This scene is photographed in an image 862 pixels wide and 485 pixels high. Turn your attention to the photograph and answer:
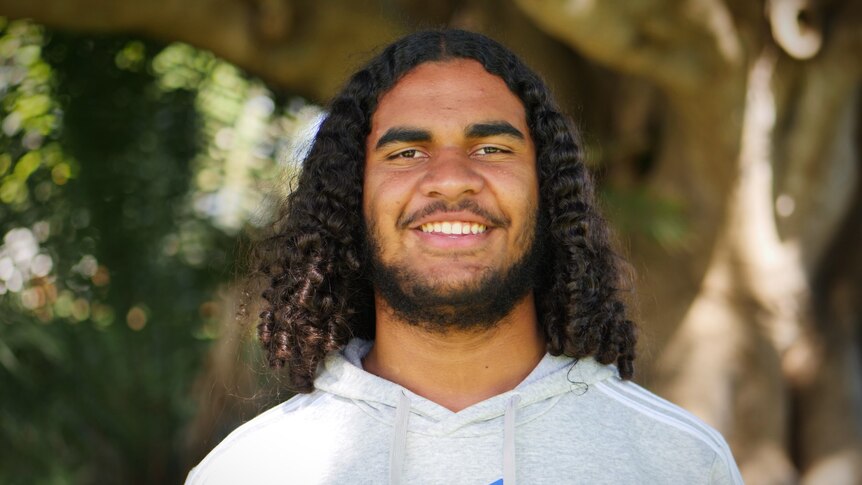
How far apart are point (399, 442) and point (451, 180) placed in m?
0.70

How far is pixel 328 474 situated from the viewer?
8.62 feet

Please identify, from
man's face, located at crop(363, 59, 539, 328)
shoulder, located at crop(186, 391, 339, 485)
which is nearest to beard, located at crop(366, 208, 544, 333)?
man's face, located at crop(363, 59, 539, 328)

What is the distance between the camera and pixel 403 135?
2916 millimetres

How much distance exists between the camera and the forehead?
293 cm

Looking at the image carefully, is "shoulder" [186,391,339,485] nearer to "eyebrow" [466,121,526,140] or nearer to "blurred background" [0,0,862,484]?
"eyebrow" [466,121,526,140]

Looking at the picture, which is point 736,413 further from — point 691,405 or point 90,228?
point 90,228

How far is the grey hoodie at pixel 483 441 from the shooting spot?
2.60m

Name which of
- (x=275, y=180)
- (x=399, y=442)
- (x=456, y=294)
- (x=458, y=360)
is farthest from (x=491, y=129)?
(x=275, y=180)

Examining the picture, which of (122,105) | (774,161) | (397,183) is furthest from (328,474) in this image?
(122,105)

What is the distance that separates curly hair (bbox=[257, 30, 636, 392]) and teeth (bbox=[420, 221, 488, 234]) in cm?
32

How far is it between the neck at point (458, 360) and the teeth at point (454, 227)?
27 cm

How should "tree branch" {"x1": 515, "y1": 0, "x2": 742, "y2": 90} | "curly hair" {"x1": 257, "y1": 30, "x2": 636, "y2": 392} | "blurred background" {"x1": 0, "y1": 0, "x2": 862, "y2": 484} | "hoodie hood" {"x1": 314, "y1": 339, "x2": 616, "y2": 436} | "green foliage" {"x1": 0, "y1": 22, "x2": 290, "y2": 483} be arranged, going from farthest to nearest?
"green foliage" {"x1": 0, "y1": 22, "x2": 290, "y2": 483} → "blurred background" {"x1": 0, "y1": 0, "x2": 862, "y2": 484} → "tree branch" {"x1": 515, "y1": 0, "x2": 742, "y2": 90} → "curly hair" {"x1": 257, "y1": 30, "x2": 636, "y2": 392} → "hoodie hood" {"x1": 314, "y1": 339, "x2": 616, "y2": 436}

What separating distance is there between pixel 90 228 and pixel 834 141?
4390 mm

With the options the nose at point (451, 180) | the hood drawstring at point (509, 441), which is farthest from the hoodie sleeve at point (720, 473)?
the nose at point (451, 180)
